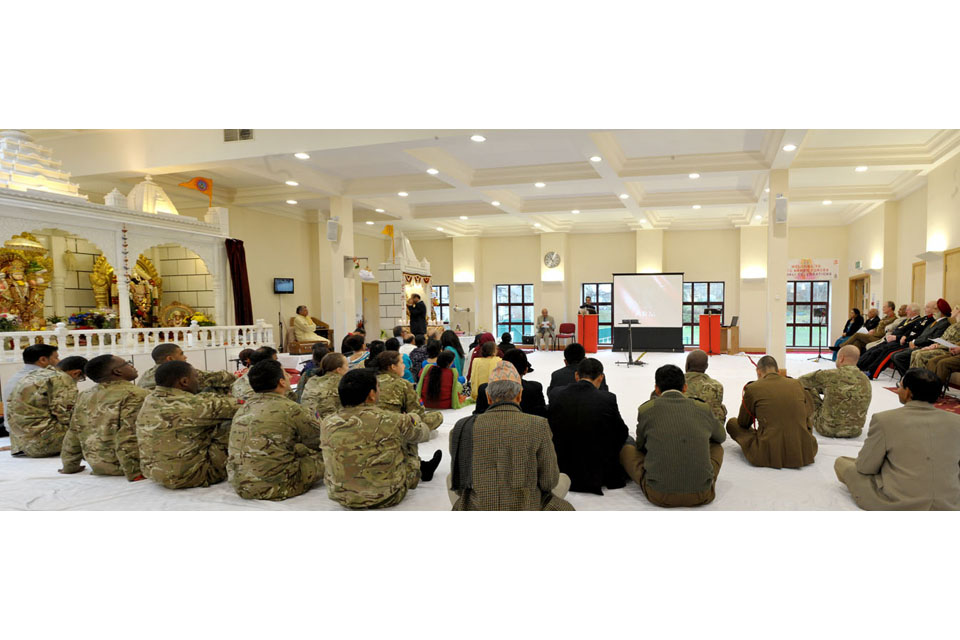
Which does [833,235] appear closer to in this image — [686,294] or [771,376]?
[686,294]

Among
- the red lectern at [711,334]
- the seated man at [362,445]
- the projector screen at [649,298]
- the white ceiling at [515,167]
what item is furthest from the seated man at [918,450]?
the projector screen at [649,298]

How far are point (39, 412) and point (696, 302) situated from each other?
47.0ft

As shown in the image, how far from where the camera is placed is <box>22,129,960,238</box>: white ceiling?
7.37m

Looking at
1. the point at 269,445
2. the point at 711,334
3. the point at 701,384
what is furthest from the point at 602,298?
the point at 269,445

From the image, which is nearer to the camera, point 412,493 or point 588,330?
point 412,493

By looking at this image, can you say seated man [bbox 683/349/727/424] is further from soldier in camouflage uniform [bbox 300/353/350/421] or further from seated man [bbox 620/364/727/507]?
soldier in camouflage uniform [bbox 300/353/350/421]

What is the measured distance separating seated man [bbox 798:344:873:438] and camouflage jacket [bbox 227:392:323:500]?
4034mm

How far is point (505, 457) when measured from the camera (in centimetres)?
253

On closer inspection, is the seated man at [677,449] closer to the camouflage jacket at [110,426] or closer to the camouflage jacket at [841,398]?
the camouflage jacket at [841,398]

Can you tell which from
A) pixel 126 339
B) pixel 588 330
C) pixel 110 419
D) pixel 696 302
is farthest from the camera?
pixel 696 302

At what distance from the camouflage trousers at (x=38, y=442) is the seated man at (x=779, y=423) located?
5489 millimetres

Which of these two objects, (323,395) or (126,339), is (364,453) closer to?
(323,395)

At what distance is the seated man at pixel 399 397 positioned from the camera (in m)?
3.51

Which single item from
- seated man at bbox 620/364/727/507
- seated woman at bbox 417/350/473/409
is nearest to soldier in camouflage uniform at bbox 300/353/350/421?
seated woman at bbox 417/350/473/409
